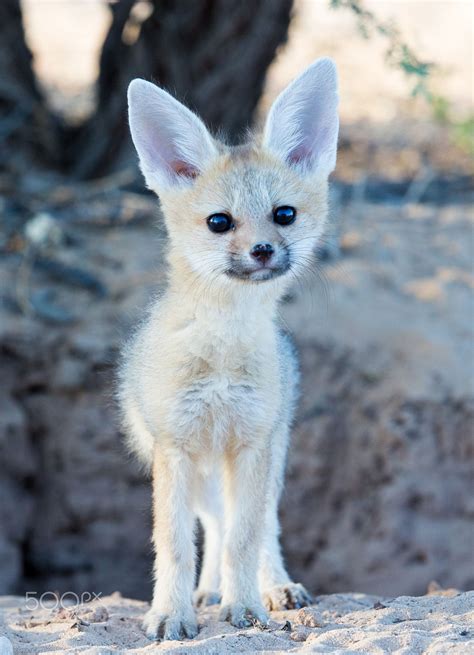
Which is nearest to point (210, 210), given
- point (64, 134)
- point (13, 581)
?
point (13, 581)

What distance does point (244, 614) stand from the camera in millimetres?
3611

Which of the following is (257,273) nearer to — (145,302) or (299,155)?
(299,155)

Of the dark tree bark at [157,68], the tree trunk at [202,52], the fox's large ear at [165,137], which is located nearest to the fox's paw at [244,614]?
the fox's large ear at [165,137]

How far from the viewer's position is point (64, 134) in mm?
8094

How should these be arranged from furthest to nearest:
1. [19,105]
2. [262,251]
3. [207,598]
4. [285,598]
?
[19,105], [207,598], [285,598], [262,251]

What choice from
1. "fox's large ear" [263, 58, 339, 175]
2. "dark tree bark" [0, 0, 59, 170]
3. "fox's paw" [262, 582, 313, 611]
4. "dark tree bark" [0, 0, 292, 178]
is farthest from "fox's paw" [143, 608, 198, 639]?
"dark tree bark" [0, 0, 59, 170]

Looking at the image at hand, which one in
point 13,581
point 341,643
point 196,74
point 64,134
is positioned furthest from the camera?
point 64,134

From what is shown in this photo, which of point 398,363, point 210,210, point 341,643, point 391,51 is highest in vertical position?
point 391,51

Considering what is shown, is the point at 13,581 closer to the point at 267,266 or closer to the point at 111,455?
the point at 111,455

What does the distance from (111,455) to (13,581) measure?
40.2 inches

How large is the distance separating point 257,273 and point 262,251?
88 mm

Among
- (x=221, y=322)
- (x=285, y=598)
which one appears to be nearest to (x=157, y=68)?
(x=221, y=322)

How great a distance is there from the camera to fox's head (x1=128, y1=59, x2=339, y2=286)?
3580 millimetres

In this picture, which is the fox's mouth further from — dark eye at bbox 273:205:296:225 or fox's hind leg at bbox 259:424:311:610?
fox's hind leg at bbox 259:424:311:610
